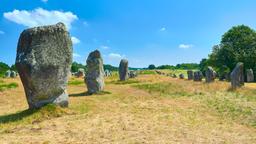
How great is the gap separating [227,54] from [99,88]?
4418cm

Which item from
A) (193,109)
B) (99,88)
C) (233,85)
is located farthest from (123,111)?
(233,85)

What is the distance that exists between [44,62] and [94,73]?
38.8 ft

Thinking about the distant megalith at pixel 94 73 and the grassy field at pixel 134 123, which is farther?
the distant megalith at pixel 94 73

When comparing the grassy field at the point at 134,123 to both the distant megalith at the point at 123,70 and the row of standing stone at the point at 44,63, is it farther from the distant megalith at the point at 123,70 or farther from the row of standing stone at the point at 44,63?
the distant megalith at the point at 123,70

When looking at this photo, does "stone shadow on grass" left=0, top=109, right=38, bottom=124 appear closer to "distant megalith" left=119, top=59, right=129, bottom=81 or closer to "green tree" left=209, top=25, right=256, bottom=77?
"distant megalith" left=119, top=59, right=129, bottom=81

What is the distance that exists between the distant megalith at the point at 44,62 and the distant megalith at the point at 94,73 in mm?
10662

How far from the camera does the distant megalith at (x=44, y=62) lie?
55.5 ft

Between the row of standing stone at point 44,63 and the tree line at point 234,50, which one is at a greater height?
the tree line at point 234,50

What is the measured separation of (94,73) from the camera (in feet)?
94.6

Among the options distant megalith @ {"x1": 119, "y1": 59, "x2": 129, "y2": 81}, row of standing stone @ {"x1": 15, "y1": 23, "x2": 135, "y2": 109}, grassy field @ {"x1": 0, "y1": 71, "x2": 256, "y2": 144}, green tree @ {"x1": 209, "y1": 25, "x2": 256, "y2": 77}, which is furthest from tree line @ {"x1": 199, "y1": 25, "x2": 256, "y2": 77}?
row of standing stone @ {"x1": 15, "y1": 23, "x2": 135, "y2": 109}

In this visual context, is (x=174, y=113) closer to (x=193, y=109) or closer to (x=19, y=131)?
(x=193, y=109)

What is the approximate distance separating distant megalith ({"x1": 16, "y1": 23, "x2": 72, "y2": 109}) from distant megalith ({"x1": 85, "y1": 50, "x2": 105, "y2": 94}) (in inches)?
420

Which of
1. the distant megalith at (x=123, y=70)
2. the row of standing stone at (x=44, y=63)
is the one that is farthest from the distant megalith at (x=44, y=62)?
the distant megalith at (x=123, y=70)

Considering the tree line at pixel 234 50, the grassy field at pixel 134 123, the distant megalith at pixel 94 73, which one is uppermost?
the tree line at pixel 234 50
